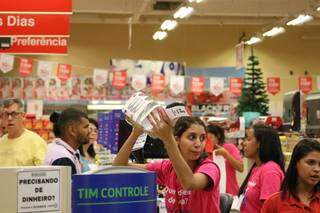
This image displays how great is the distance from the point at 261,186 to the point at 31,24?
11.3ft

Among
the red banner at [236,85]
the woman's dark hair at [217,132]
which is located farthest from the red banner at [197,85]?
the woman's dark hair at [217,132]

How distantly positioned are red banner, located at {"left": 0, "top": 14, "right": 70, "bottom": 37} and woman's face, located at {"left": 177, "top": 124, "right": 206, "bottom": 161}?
356cm

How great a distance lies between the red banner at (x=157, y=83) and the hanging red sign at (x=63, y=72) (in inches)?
97.9

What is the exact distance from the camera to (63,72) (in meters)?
16.0

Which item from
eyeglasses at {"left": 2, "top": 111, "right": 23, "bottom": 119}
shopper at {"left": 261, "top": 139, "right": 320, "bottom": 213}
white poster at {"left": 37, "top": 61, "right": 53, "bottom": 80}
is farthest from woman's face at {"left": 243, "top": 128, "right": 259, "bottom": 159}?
white poster at {"left": 37, "top": 61, "right": 53, "bottom": 80}

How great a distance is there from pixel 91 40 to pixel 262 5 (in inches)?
239

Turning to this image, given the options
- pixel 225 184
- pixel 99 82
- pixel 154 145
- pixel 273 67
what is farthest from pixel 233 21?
pixel 154 145

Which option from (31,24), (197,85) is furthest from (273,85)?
(31,24)

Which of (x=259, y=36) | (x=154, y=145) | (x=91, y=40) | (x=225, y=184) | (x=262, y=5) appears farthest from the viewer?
(x=91, y=40)

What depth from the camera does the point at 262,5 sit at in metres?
17.6

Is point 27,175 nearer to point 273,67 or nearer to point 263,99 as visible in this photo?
point 263,99

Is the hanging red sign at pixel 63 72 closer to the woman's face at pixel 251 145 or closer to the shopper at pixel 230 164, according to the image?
the shopper at pixel 230 164

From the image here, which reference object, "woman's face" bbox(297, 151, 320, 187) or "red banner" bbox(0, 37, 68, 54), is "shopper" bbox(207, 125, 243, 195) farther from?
"woman's face" bbox(297, 151, 320, 187)

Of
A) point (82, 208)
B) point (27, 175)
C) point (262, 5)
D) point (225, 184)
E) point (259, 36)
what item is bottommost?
point (225, 184)
